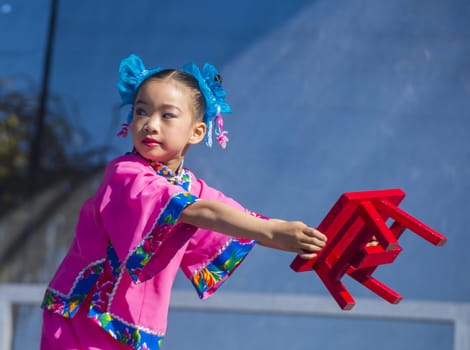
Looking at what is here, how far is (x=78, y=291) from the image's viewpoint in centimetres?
183

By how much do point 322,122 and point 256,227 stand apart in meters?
1.93

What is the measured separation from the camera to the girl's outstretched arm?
1.59 meters

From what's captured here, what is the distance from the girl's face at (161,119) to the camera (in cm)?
183

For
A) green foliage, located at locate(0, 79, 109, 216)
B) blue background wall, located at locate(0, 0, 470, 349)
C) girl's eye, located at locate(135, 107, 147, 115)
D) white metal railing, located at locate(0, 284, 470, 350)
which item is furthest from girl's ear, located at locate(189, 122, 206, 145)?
green foliage, located at locate(0, 79, 109, 216)

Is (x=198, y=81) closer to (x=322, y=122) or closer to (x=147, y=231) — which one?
(x=147, y=231)

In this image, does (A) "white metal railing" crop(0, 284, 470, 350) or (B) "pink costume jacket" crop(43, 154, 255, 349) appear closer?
(B) "pink costume jacket" crop(43, 154, 255, 349)

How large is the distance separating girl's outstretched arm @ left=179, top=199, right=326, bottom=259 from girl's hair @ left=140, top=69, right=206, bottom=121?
31 centimetres

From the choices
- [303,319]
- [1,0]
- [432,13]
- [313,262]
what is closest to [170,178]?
[313,262]

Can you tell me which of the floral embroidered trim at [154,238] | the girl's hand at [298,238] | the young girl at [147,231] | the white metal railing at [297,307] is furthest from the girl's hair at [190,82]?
the white metal railing at [297,307]

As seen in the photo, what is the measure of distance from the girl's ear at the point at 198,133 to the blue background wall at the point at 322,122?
5.06ft

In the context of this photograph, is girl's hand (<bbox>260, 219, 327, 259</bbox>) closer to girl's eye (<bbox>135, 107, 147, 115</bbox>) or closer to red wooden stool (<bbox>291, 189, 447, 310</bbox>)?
red wooden stool (<bbox>291, 189, 447, 310</bbox>)

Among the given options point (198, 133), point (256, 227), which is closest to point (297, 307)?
point (198, 133)

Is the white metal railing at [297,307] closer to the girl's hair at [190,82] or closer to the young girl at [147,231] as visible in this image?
the young girl at [147,231]

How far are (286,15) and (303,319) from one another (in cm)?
117
